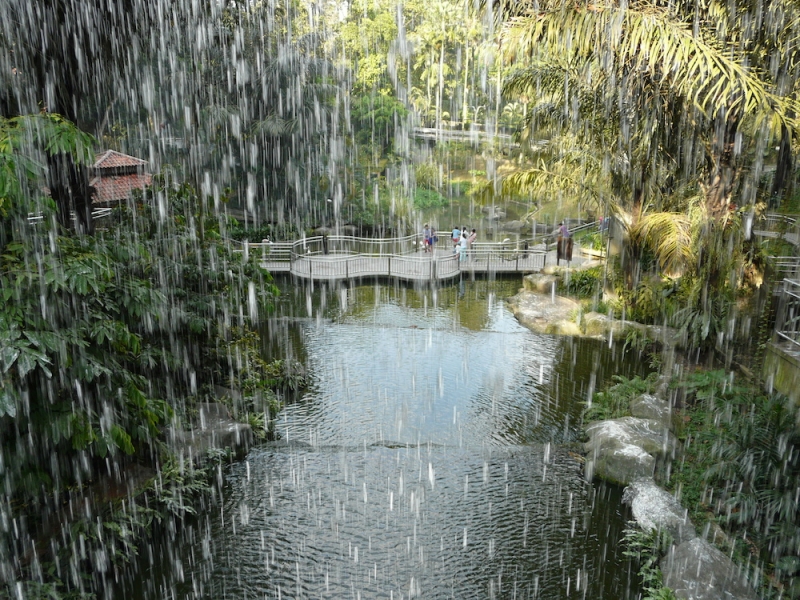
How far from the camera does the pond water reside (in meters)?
6.68

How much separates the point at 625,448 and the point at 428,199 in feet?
95.9

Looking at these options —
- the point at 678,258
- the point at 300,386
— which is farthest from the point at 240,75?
the point at 678,258

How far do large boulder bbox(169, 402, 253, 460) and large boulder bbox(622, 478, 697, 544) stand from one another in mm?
5401

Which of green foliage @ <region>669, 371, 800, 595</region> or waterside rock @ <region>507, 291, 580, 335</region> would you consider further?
waterside rock @ <region>507, 291, 580, 335</region>

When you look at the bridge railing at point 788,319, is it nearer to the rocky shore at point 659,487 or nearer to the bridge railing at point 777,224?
the rocky shore at point 659,487

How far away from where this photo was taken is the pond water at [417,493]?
21.9 feet

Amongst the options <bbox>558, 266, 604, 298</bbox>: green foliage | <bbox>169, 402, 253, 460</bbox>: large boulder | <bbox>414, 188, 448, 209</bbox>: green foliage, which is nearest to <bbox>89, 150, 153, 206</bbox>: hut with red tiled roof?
<bbox>169, 402, 253, 460</bbox>: large boulder

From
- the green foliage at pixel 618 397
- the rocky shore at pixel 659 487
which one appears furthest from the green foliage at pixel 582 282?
the green foliage at pixel 618 397

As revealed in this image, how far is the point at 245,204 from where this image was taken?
26.4 meters

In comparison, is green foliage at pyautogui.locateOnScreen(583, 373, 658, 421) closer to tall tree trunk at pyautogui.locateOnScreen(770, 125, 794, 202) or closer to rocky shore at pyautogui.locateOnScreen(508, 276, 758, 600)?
rocky shore at pyautogui.locateOnScreen(508, 276, 758, 600)

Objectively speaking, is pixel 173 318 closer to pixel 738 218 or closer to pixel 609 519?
pixel 609 519

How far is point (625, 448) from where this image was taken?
28.6 feet

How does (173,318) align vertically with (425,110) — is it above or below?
below

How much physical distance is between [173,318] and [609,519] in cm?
644
